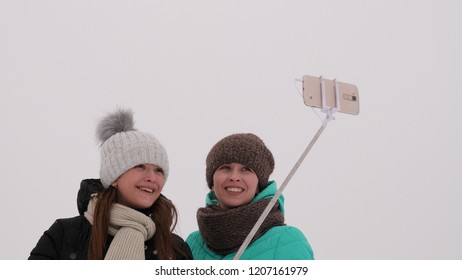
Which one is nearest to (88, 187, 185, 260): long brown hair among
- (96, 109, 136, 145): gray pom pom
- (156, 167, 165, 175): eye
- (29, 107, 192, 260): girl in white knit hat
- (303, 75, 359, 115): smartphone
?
(29, 107, 192, 260): girl in white knit hat

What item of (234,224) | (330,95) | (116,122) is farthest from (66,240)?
(330,95)

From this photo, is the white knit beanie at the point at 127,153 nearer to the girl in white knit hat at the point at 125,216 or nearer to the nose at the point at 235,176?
the girl in white knit hat at the point at 125,216

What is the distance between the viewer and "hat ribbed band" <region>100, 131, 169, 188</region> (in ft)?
8.84

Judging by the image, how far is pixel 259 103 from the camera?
3466 cm

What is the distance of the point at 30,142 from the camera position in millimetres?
23406

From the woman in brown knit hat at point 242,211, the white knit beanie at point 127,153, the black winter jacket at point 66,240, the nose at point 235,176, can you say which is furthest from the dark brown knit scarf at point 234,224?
the black winter jacket at point 66,240

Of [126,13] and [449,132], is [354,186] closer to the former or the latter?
[449,132]

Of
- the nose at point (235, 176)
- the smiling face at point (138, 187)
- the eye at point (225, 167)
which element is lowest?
the smiling face at point (138, 187)

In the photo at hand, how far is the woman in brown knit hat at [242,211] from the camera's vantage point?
2.82 metres

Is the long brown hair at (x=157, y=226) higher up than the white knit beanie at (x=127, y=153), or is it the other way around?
the white knit beanie at (x=127, y=153)

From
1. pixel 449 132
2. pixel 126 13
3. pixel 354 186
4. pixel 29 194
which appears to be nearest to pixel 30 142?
pixel 29 194

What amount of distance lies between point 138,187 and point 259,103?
1263 inches

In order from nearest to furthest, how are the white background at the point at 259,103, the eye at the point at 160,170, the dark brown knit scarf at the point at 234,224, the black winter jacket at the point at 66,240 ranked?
the black winter jacket at the point at 66,240, the eye at the point at 160,170, the dark brown knit scarf at the point at 234,224, the white background at the point at 259,103

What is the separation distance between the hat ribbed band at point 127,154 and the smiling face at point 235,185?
0.33 metres
